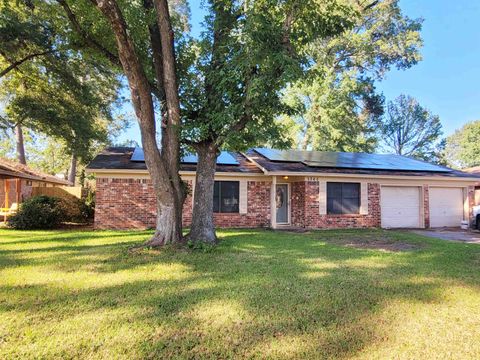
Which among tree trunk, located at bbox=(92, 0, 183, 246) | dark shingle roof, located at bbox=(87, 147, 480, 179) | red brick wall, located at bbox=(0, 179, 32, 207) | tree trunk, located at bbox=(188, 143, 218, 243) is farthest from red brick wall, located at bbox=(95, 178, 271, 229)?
red brick wall, located at bbox=(0, 179, 32, 207)

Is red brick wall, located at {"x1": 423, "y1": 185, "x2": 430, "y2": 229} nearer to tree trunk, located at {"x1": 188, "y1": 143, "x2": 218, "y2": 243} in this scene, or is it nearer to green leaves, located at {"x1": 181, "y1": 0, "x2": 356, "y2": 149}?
green leaves, located at {"x1": 181, "y1": 0, "x2": 356, "y2": 149}

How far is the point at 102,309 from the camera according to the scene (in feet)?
13.2

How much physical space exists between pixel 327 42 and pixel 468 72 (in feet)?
41.1

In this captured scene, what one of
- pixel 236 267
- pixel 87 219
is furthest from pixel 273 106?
pixel 87 219

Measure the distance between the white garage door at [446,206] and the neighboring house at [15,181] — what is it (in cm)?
1841

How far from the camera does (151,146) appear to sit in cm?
759

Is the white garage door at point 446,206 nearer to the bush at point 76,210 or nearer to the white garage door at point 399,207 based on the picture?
the white garage door at point 399,207

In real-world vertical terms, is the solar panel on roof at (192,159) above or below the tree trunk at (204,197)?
above

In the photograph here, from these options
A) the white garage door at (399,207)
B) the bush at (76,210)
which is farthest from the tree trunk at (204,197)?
the white garage door at (399,207)

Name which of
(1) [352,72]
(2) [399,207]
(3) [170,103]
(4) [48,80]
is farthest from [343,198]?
(4) [48,80]

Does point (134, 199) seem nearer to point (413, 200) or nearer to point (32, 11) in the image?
point (32, 11)

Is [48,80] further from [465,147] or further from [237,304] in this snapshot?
[465,147]

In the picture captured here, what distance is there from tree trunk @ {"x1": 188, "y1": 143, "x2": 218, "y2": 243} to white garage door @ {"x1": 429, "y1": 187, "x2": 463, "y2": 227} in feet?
35.4

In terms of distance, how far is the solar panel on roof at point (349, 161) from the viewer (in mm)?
14227
